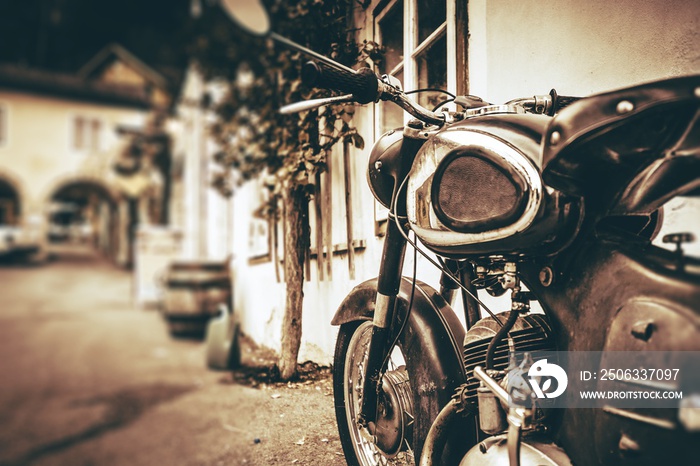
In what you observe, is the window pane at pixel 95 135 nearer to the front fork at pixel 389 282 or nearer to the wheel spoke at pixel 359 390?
the wheel spoke at pixel 359 390

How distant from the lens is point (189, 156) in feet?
18.7

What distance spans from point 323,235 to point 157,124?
26.5 feet

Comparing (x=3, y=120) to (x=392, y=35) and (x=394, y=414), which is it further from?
(x=394, y=414)

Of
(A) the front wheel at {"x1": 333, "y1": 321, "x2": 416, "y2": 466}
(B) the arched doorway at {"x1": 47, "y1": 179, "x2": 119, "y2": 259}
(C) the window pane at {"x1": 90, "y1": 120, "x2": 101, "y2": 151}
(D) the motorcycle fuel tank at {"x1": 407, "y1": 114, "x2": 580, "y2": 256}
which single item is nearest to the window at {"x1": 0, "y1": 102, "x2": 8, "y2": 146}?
(B) the arched doorway at {"x1": 47, "y1": 179, "x2": 119, "y2": 259}

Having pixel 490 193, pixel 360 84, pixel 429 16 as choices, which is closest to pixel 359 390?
pixel 490 193

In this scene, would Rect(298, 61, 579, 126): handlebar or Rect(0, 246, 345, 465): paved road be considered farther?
Rect(0, 246, 345, 465): paved road

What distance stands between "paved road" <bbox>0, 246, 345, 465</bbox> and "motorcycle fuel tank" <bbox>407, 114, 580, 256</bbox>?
656 millimetres

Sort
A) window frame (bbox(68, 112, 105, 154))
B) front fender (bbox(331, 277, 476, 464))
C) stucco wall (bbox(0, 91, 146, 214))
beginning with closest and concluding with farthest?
front fender (bbox(331, 277, 476, 464)), stucco wall (bbox(0, 91, 146, 214)), window frame (bbox(68, 112, 105, 154))

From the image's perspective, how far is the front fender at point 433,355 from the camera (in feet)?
3.95

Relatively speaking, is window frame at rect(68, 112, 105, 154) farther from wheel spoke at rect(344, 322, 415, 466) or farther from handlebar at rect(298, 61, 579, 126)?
handlebar at rect(298, 61, 579, 126)

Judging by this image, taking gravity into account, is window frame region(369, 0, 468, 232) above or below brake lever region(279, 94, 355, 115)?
above

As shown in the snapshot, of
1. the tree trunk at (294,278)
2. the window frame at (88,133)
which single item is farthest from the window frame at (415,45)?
the window frame at (88,133)

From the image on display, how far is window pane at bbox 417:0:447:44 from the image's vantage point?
58.5 inches

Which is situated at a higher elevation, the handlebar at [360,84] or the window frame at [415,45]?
the window frame at [415,45]
